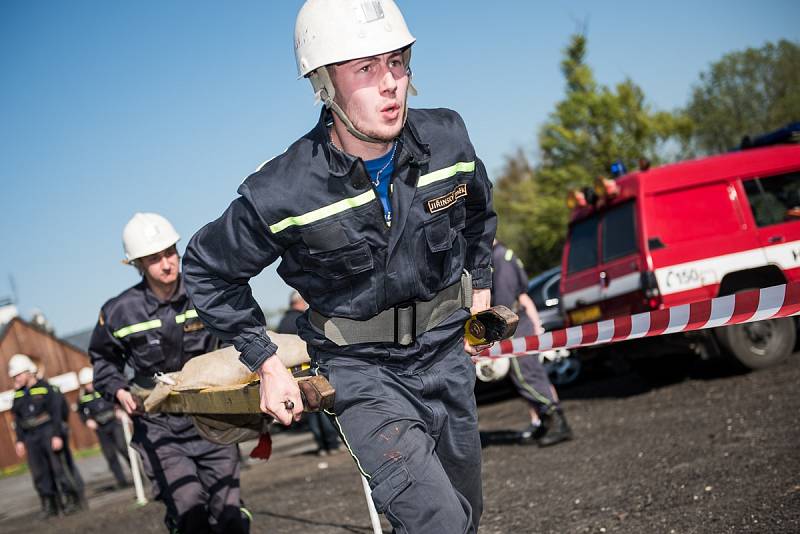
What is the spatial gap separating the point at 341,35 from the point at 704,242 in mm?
6904

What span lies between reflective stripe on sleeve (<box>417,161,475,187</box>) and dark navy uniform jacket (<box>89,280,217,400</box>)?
277cm

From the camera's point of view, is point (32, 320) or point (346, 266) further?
point (32, 320)

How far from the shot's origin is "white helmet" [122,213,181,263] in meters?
5.64

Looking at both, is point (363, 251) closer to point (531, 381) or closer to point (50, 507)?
point (531, 381)

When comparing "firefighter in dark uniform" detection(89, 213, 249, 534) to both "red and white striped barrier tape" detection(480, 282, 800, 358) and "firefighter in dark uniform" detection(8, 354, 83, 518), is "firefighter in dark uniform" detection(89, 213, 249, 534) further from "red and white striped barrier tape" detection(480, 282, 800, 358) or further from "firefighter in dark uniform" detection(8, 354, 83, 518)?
"firefighter in dark uniform" detection(8, 354, 83, 518)

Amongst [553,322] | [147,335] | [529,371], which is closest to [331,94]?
[147,335]

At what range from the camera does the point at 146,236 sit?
223 inches

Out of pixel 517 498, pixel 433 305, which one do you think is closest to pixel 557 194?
pixel 517 498

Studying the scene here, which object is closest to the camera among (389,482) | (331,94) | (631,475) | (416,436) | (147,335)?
(389,482)

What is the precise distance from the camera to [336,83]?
3.16 m

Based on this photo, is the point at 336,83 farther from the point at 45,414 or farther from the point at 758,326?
the point at 45,414

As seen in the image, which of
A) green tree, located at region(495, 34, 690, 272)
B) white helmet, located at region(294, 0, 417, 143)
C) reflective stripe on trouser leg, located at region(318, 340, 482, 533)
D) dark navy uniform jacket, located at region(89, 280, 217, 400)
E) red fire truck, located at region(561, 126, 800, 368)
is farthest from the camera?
green tree, located at region(495, 34, 690, 272)

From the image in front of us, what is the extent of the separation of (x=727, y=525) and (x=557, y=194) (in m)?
32.6

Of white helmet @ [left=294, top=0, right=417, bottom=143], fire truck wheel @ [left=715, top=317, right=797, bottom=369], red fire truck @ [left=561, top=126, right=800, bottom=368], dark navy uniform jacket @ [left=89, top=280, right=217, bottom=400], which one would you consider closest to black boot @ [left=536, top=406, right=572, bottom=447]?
red fire truck @ [left=561, top=126, right=800, bottom=368]
